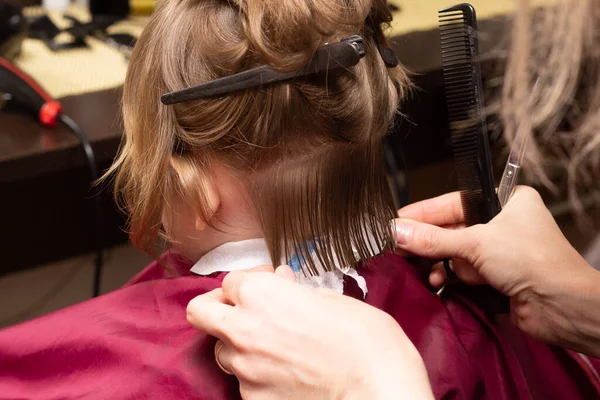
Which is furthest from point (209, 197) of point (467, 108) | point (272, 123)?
point (467, 108)

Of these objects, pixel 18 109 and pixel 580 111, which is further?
pixel 580 111

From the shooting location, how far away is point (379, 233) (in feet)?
2.95

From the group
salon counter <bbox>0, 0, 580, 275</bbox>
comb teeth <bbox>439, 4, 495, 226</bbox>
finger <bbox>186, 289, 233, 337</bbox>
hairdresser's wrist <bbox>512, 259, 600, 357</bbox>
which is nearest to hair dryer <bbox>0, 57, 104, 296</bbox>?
salon counter <bbox>0, 0, 580, 275</bbox>

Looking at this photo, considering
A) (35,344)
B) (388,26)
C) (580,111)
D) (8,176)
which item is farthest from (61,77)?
(580,111)

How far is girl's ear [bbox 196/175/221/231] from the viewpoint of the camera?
2.71 ft

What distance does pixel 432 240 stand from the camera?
0.91 m

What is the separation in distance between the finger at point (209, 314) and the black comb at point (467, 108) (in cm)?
36

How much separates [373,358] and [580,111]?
4.01 feet

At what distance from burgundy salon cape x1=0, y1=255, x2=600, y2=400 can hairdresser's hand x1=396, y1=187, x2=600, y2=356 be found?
49 mm

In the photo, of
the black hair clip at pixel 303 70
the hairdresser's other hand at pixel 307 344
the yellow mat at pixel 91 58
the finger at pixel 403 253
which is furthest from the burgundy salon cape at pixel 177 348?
the yellow mat at pixel 91 58

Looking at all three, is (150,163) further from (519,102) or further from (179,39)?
(519,102)

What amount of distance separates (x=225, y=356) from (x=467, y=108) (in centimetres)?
42

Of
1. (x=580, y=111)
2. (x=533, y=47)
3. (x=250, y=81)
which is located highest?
(x=250, y=81)

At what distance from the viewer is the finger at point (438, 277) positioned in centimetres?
96
